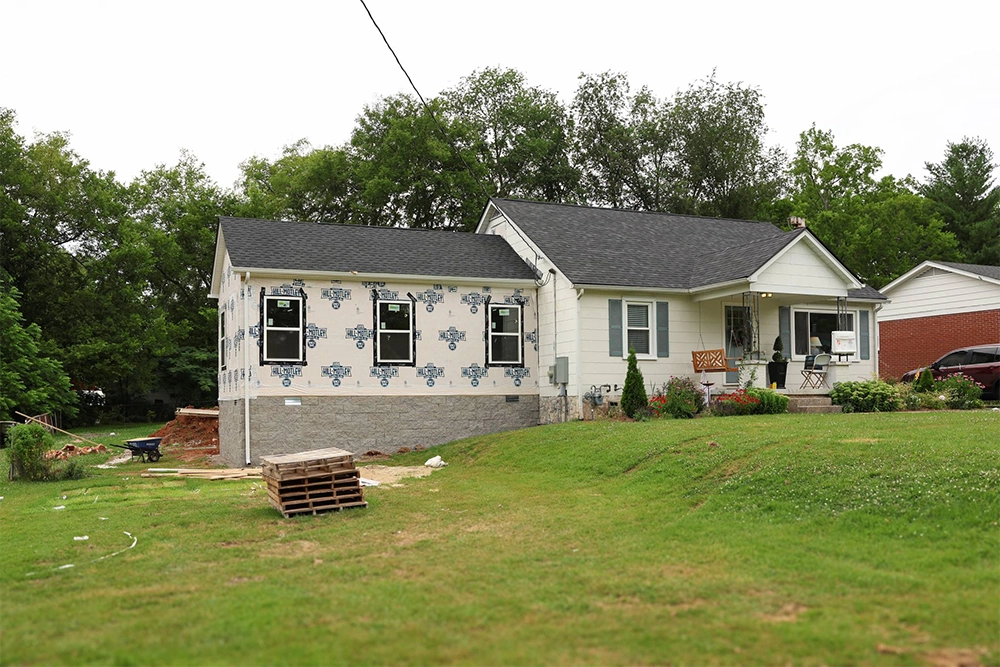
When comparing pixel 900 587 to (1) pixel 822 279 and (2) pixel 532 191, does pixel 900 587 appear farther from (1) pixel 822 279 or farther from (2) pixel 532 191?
(2) pixel 532 191

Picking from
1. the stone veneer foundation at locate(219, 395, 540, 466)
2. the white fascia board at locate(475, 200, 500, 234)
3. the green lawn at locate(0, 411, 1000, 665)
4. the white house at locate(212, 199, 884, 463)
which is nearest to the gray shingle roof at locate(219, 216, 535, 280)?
the white house at locate(212, 199, 884, 463)

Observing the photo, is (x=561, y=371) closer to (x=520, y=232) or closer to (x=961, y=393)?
(x=520, y=232)

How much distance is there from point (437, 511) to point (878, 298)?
16.9m

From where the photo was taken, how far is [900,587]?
6.57 m

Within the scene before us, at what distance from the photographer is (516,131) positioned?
44.8m

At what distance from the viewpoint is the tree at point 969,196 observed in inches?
1772

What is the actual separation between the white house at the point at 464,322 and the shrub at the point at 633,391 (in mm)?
1078

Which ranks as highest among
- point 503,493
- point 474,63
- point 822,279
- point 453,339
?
point 474,63

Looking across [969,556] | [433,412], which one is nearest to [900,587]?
[969,556]

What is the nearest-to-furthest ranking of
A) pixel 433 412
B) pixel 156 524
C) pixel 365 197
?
pixel 156 524, pixel 433 412, pixel 365 197

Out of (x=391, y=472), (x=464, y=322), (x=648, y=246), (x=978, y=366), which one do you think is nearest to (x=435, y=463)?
(x=391, y=472)

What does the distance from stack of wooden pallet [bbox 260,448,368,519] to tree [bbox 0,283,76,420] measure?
20958 millimetres

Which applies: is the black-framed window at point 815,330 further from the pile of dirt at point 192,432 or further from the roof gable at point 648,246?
the pile of dirt at point 192,432

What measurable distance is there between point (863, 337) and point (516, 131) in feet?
83.6
